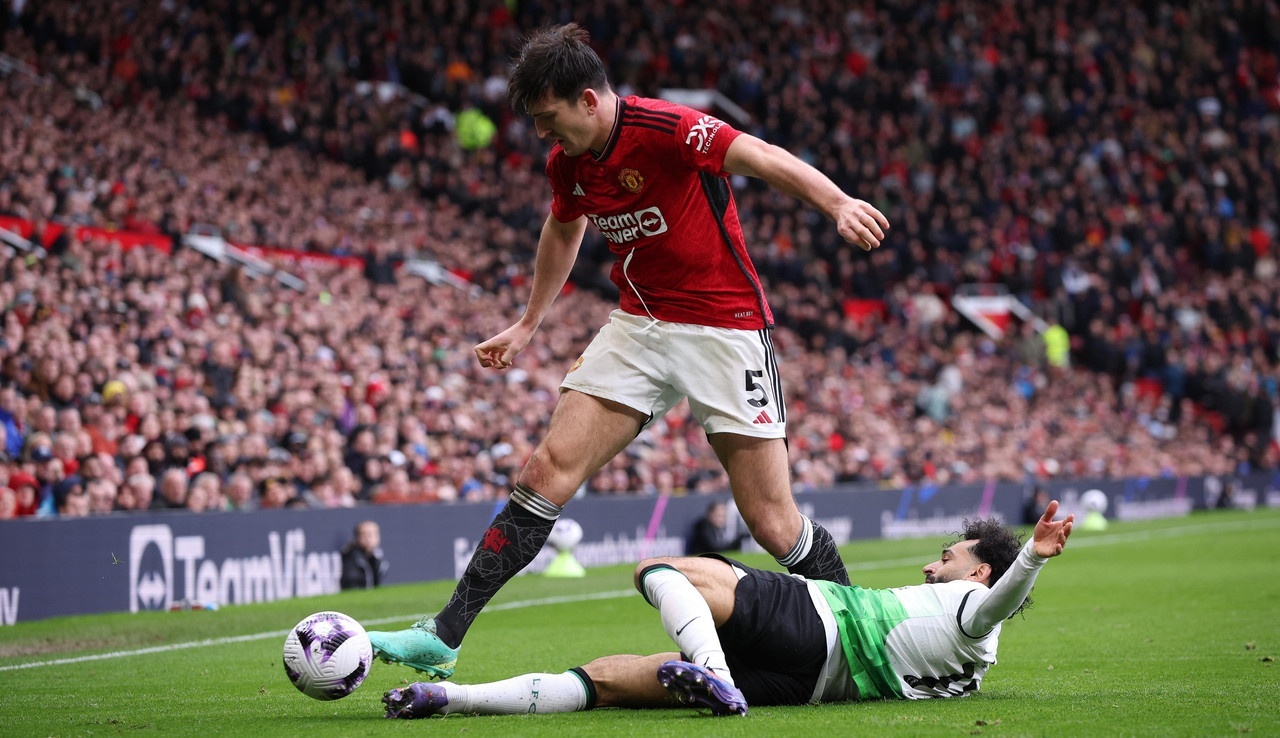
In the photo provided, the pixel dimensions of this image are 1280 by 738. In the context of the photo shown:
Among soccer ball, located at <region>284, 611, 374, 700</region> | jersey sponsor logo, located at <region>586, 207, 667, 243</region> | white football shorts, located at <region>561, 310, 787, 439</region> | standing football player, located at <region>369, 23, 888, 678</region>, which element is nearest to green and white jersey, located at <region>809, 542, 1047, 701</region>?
standing football player, located at <region>369, 23, 888, 678</region>

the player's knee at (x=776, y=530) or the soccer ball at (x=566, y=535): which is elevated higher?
the player's knee at (x=776, y=530)

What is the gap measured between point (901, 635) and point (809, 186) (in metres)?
1.78

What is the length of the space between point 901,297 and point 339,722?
26411 millimetres

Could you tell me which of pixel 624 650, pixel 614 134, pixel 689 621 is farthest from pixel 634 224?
pixel 624 650

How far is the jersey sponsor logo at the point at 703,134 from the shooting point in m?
5.66

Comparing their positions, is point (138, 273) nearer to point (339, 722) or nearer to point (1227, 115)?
point (339, 722)

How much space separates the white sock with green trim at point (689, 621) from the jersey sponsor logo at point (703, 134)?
5.49 ft

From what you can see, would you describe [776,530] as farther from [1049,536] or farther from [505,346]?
[505,346]

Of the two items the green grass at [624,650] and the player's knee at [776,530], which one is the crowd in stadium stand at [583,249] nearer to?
the green grass at [624,650]

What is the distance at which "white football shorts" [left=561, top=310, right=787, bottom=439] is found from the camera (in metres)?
5.95

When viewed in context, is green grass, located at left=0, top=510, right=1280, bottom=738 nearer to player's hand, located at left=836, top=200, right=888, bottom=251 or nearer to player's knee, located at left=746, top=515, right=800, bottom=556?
player's knee, located at left=746, top=515, right=800, bottom=556

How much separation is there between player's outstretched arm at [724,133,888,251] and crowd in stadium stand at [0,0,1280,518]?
28.8 feet

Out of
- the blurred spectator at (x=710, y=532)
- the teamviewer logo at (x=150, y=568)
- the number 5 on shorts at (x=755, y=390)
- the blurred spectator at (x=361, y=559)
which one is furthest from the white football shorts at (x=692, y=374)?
the blurred spectator at (x=710, y=532)

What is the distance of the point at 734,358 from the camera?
236 inches
